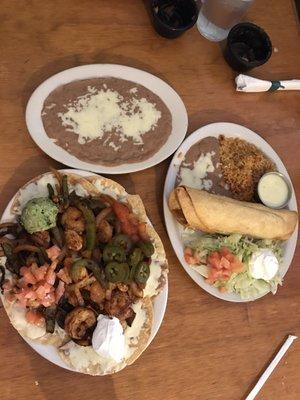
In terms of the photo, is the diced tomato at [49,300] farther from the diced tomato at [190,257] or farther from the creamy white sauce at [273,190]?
the creamy white sauce at [273,190]

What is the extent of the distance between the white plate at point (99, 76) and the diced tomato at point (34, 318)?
666mm

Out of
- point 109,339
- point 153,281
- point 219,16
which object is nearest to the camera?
point 109,339

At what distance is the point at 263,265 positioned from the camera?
7.17 feet

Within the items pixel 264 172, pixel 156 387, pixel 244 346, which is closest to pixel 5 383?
pixel 156 387

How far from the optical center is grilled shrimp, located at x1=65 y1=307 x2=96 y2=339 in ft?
6.10

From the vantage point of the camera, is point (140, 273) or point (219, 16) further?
point (219, 16)

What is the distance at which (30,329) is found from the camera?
74.0 inches

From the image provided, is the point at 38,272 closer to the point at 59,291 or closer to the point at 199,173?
the point at 59,291

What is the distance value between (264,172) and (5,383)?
1571 millimetres

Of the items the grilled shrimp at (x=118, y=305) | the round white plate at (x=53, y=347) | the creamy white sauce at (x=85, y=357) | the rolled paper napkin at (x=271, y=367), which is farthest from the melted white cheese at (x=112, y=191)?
the rolled paper napkin at (x=271, y=367)

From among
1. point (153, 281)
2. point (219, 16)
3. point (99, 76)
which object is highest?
point (219, 16)

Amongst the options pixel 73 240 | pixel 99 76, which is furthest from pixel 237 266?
pixel 99 76

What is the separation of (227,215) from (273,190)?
35 cm

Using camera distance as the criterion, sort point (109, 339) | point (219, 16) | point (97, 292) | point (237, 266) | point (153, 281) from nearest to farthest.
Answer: point (109, 339), point (97, 292), point (153, 281), point (237, 266), point (219, 16)
